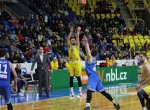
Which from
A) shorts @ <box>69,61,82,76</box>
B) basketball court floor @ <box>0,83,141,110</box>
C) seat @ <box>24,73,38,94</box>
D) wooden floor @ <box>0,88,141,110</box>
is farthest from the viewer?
seat @ <box>24,73,38,94</box>

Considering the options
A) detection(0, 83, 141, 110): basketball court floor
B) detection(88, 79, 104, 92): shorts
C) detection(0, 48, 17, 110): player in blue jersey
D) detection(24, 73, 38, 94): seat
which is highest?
detection(0, 48, 17, 110): player in blue jersey

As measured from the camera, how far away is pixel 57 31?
2719 cm

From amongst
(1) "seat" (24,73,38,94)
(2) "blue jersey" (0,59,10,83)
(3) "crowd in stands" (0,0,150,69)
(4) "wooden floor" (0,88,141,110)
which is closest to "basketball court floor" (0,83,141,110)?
(4) "wooden floor" (0,88,141,110)

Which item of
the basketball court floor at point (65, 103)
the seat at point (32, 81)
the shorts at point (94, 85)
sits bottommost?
the basketball court floor at point (65, 103)

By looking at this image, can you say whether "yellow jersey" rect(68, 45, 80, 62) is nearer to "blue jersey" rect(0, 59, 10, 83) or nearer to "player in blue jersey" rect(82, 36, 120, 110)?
"player in blue jersey" rect(82, 36, 120, 110)

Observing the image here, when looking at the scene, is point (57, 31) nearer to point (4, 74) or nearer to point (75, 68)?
point (75, 68)

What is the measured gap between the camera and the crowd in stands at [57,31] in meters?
22.8

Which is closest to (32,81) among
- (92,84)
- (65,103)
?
(65,103)

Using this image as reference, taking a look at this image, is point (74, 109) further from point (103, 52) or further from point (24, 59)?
point (103, 52)

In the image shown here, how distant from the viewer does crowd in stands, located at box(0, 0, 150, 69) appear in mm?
22797

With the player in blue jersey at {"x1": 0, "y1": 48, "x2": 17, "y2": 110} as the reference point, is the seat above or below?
below

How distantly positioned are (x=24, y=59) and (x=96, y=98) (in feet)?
19.1

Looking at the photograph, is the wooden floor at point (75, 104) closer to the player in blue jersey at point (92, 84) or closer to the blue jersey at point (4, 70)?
the player in blue jersey at point (92, 84)

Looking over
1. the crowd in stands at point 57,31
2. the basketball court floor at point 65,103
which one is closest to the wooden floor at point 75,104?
the basketball court floor at point 65,103
